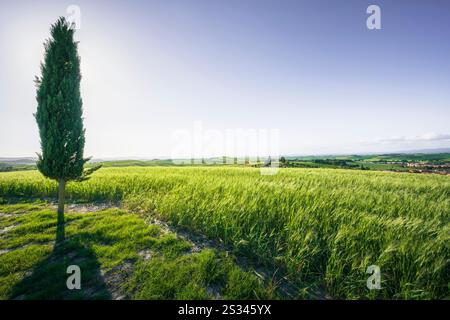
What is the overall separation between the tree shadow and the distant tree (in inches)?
133

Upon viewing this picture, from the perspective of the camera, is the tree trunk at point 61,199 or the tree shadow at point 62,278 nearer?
the tree shadow at point 62,278

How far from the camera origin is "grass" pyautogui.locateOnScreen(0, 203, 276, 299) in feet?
10.2

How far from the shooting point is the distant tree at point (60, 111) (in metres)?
6.90

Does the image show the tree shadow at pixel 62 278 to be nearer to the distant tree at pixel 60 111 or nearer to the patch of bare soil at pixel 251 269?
the patch of bare soil at pixel 251 269

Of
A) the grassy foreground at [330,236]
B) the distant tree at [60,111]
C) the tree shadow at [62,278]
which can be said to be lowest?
the tree shadow at [62,278]

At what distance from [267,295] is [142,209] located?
19.9 feet

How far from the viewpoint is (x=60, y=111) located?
7.00m

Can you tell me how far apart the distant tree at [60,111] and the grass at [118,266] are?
2410 millimetres

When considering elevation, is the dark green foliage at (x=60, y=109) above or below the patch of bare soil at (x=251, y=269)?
above

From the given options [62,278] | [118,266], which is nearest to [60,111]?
[62,278]

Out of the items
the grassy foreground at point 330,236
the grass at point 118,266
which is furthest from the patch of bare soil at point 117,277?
the grassy foreground at point 330,236

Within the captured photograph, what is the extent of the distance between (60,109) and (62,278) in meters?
6.35

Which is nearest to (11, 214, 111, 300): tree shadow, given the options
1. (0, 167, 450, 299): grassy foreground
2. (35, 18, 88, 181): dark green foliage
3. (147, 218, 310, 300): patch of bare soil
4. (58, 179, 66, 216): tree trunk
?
(0, 167, 450, 299): grassy foreground
